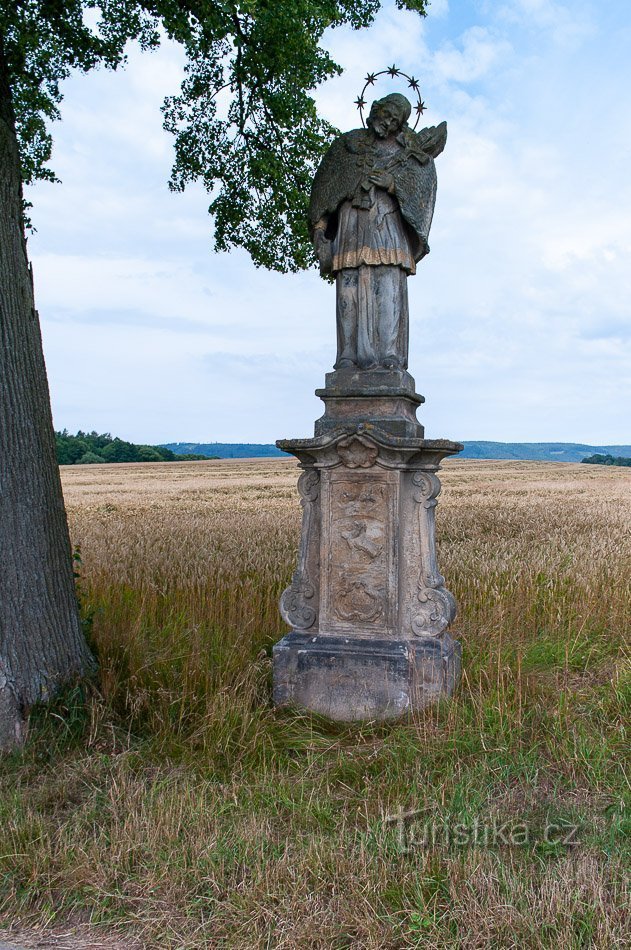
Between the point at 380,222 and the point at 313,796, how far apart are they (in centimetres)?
372

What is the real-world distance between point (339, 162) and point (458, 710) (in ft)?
12.6

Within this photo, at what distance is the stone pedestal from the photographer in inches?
187

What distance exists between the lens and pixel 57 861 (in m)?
3.00

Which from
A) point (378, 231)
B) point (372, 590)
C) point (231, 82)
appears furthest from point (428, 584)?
point (231, 82)

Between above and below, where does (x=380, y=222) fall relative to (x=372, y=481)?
above

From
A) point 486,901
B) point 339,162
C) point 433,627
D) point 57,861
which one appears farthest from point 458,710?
point 339,162

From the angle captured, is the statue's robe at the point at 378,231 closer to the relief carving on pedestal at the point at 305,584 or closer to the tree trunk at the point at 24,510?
the relief carving on pedestal at the point at 305,584

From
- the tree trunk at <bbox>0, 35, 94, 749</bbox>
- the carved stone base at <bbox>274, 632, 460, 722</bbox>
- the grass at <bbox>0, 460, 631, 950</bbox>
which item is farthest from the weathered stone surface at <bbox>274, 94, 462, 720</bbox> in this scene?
the tree trunk at <bbox>0, 35, 94, 749</bbox>

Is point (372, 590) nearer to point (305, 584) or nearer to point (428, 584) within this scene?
point (428, 584)

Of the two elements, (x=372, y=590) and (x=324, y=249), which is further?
(x=324, y=249)

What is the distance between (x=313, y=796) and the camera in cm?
360

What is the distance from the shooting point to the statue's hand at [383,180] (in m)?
5.06

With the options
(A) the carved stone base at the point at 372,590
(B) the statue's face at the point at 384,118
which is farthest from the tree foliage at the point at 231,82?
(A) the carved stone base at the point at 372,590

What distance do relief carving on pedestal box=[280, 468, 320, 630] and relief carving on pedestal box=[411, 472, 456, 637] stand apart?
0.71 metres
